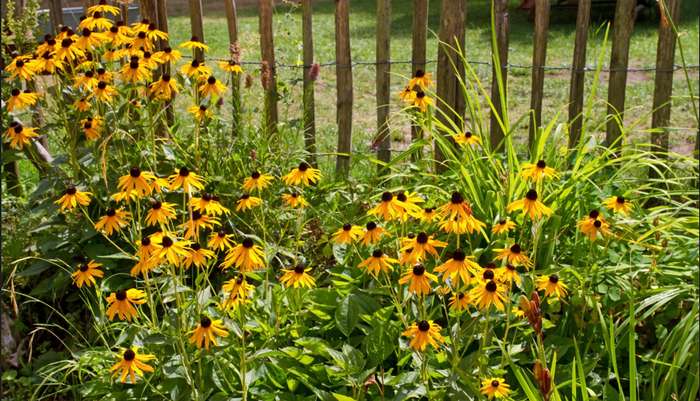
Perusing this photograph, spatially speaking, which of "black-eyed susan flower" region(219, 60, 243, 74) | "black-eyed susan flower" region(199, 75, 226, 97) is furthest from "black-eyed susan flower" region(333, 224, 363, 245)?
"black-eyed susan flower" region(219, 60, 243, 74)

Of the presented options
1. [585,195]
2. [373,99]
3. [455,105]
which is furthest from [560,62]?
[585,195]

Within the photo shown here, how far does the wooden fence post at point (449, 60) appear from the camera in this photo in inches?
143

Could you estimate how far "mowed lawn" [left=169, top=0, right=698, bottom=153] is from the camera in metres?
5.02

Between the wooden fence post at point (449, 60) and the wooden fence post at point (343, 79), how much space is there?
0.41m

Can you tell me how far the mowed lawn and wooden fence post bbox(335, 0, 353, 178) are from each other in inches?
6.2

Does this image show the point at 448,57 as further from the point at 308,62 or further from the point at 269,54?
the point at 269,54

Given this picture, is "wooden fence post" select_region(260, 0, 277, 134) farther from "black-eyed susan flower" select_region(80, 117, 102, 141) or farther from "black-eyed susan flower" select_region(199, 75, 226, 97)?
"black-eyed susan flower" select_region(80, 117, 102, 141)

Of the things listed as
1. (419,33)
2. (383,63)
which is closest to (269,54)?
(383,63)

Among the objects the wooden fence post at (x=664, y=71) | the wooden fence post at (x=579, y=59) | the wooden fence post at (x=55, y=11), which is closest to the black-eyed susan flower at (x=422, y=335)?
the wooden fence post at (x=579, y=59)

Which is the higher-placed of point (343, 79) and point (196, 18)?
point (196, 18)

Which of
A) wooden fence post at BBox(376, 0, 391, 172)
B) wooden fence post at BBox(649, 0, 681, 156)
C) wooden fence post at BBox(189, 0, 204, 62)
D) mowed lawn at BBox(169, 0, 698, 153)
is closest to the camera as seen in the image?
wooden fence post at BBox(649, 0, 681, 156)

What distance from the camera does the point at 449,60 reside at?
376cm

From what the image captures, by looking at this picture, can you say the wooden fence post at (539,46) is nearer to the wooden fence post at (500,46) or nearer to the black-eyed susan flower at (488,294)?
the wooden fence post at (500,46)

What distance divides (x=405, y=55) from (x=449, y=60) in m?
4.62
